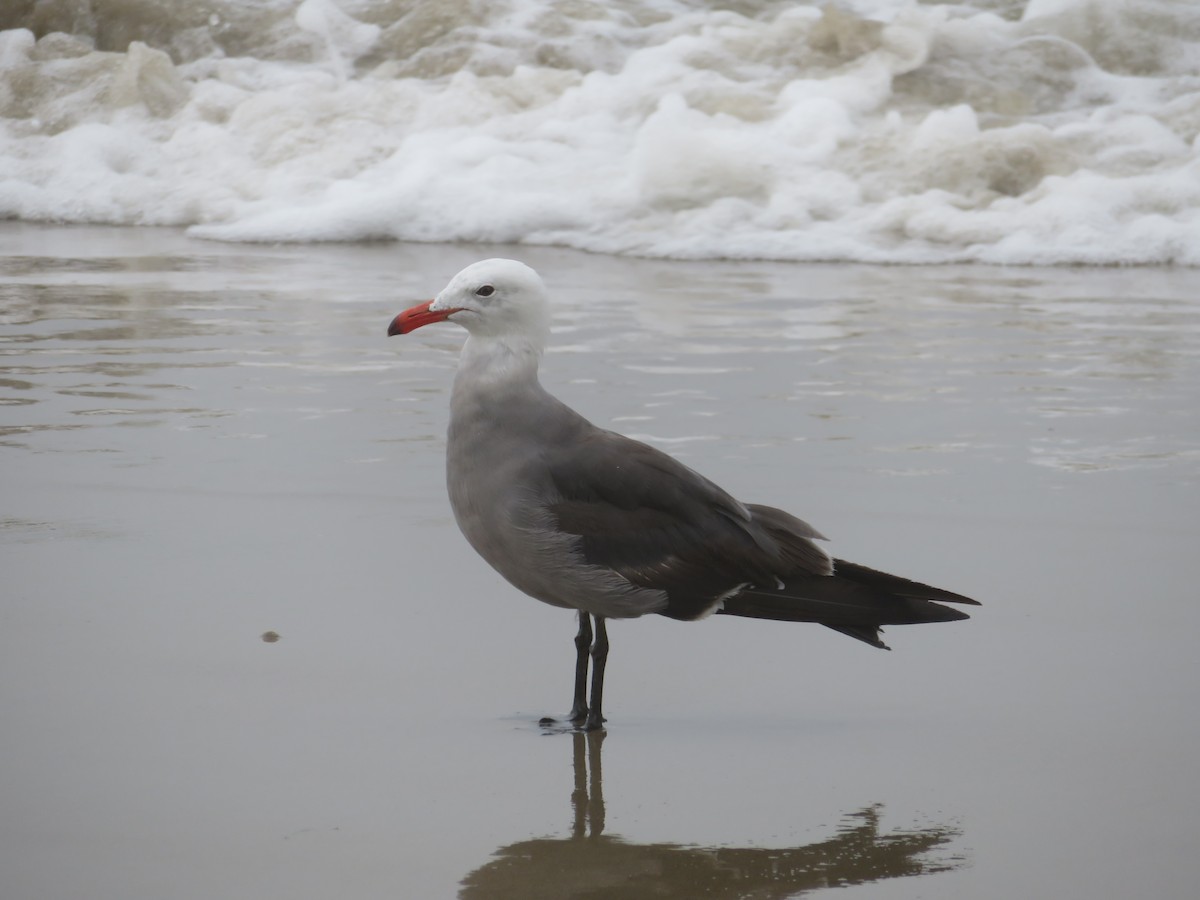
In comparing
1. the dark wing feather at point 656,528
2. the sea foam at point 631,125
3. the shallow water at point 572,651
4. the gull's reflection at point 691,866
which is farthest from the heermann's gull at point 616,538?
the sea foam at point 631,125

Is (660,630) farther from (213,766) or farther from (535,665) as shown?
(213,766)

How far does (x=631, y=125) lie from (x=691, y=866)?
10056mm

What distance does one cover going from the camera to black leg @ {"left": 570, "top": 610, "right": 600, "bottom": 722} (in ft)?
9.96

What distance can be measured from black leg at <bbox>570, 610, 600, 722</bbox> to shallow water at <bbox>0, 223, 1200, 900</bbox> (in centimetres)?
8

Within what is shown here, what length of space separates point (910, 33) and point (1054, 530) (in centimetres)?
959

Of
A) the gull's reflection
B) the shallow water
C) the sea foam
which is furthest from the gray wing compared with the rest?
the sea foam

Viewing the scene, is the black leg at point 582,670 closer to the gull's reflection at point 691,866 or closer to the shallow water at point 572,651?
the shallow water at point 572,651

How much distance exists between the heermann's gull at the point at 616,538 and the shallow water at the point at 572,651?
22 centimetres

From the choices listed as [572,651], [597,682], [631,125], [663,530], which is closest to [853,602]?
[663,530]

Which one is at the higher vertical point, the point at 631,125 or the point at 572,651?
the point at 631,125

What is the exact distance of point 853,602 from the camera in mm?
3002

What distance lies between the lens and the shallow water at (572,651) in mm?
2512

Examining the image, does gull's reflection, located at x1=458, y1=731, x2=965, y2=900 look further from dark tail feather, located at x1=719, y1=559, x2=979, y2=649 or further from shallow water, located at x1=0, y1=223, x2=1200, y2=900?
dark tail feather, located at x1=719, y1=559, x2=979, y2=649

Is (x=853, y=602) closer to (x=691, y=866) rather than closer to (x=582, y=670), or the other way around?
(x=582, y=670)
